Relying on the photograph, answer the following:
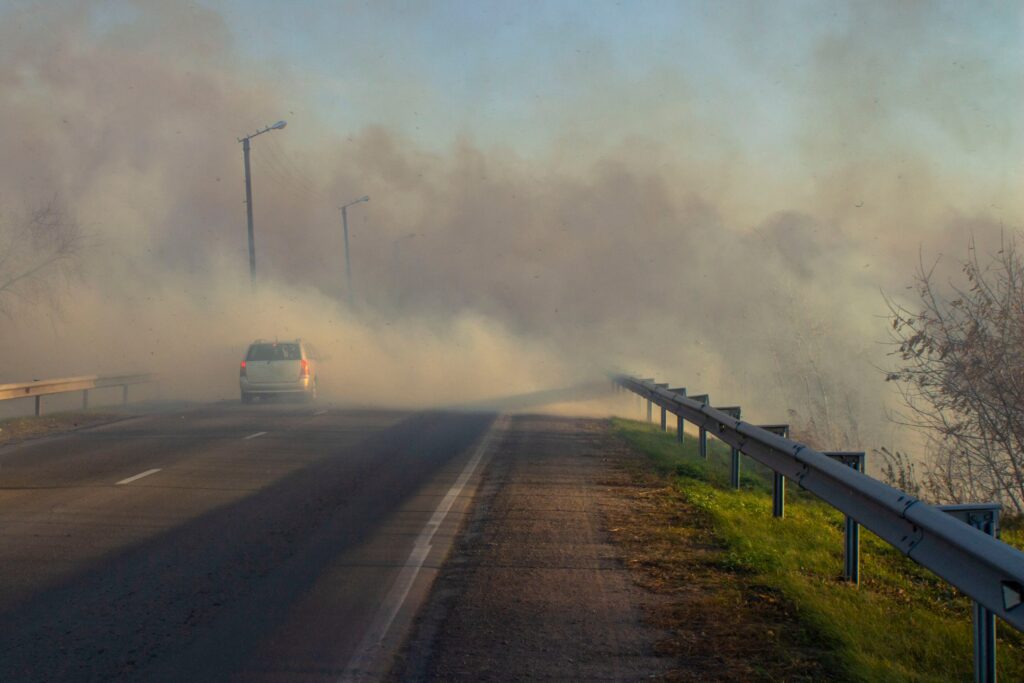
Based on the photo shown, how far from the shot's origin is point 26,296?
124 feet

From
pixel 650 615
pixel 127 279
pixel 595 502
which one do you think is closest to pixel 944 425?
pixel 595 502

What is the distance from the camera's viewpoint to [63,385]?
23031mm

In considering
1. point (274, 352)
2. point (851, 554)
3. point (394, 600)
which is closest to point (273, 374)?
point (274, 352)

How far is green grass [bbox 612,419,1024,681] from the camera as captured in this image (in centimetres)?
453

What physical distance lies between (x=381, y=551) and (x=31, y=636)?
2.65 m

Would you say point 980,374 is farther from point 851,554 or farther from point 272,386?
point 272,386

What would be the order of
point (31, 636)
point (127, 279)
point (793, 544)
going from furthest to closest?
1. point (127, 279)
2. point (793, 544)
3. point (31, 636)

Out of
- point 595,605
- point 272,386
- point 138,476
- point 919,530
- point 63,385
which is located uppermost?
point 63,385

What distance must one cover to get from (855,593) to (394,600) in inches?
108

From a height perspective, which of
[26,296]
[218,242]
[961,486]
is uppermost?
[218,242]

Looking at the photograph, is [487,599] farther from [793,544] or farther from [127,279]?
[127,279]

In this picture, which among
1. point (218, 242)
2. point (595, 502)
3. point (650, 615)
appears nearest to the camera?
point (650, 615)

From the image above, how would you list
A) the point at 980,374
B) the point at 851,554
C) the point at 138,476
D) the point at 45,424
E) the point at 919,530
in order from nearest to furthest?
the point at 919,530 < the point at 851,554 < the point at 980,374 < the point at 138,476 < the point at 45,424

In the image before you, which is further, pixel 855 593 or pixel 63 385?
pixel 63 385
